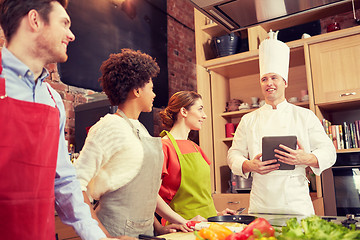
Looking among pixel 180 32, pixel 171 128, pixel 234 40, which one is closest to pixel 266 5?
pixel 171 128

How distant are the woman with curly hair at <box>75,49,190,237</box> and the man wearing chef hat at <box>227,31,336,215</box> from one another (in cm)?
80

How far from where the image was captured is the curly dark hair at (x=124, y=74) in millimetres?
1476

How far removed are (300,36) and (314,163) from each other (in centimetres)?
195

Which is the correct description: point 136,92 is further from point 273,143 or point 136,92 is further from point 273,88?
point 273,88

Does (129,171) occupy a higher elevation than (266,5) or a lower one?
lower

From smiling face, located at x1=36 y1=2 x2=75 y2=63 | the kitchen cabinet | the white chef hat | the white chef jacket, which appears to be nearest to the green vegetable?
smiling face, located at x1=36 y1=2 x2=75 y2=63

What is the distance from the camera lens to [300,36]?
11.5ft

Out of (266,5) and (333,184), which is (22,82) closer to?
(266,5)

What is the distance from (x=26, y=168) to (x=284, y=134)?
A: 1.68 m

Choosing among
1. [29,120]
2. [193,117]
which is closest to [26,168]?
[29,120]

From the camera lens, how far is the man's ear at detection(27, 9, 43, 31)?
36.0 inches

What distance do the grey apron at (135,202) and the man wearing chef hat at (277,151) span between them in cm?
77

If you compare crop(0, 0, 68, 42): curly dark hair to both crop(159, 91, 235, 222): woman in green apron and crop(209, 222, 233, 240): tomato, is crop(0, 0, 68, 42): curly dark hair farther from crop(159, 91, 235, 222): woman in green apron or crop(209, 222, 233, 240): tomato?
crop(159, 91, 235, 222): woman in green apron

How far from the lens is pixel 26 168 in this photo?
0.88m
